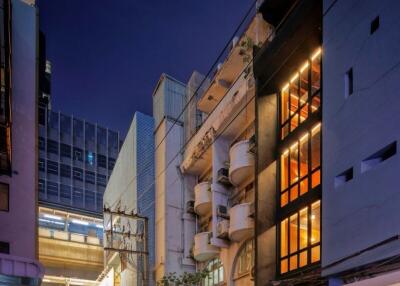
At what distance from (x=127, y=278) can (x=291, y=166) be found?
1472 cm

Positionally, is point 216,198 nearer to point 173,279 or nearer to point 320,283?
point 173,279

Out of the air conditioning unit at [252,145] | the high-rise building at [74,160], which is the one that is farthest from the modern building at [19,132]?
the high-rise building at [74,160]

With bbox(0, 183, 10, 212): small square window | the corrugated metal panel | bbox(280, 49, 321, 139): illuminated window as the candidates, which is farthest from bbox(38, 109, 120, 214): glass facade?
bbox(280, 49, 321, 139): illuminated window

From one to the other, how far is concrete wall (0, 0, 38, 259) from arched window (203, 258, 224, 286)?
26.7 feet

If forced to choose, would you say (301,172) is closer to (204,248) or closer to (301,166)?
(301,166)

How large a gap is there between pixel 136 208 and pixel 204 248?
6.31m

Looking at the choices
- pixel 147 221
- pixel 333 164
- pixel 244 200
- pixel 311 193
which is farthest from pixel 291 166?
pixel 147 221

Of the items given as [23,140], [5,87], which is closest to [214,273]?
[23,140]

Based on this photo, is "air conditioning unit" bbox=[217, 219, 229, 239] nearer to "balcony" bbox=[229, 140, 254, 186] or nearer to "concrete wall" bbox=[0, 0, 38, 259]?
"balcony" bbox=[229, 140, 254, 186]

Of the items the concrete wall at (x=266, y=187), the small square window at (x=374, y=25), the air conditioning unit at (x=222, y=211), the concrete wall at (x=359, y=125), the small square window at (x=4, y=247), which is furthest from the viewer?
the air conditioning unit at (x=222, y=211)

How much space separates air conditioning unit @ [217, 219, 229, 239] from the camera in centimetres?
1977

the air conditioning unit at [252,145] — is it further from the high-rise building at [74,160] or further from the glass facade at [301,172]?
the high-rise building at [74,160]

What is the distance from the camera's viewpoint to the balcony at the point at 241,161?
18.7 meters

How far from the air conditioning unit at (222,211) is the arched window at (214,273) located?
2709 mm
